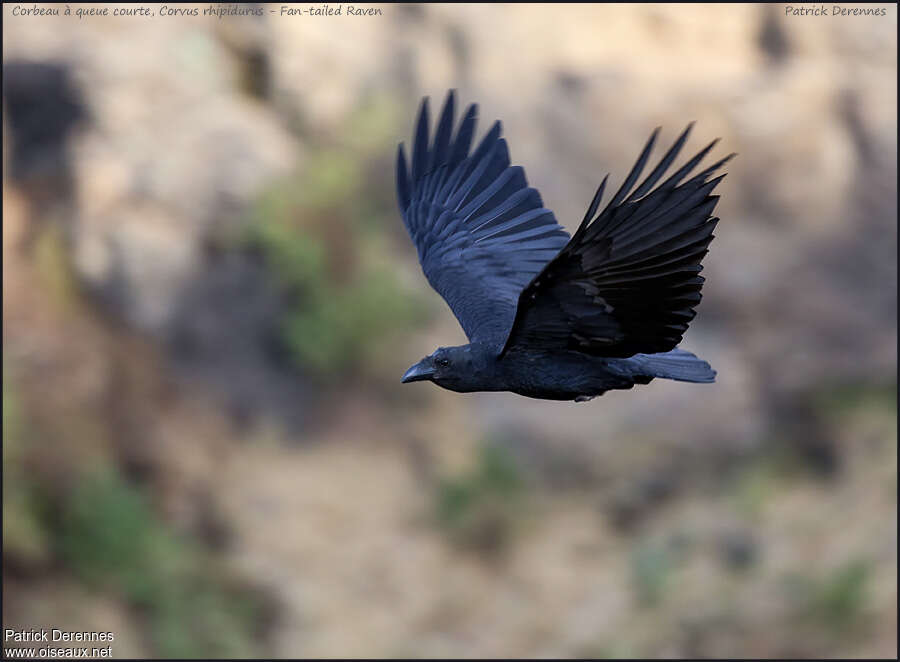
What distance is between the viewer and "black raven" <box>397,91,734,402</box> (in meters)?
3.68

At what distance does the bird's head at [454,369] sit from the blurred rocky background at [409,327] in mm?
5096

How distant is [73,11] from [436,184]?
6542mm

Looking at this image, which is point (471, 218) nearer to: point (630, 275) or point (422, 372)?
point (422, 372)

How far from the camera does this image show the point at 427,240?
18.3 feet

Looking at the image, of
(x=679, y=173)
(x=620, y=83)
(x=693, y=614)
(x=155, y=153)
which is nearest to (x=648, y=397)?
(x=693, y=614)

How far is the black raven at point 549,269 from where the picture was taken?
3684mm

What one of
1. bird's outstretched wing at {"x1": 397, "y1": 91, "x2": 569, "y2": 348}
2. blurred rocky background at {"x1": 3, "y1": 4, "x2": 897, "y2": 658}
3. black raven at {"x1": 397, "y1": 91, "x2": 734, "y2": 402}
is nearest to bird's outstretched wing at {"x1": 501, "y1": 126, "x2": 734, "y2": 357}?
black raven at {"x1": 397, "y1": 91, "x2": 734, "y2": 402}

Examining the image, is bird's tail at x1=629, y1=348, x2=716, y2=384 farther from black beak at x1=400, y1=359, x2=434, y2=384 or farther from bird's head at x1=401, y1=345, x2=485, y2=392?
black beak at x1=400, y1=359, x2=434, y2=384

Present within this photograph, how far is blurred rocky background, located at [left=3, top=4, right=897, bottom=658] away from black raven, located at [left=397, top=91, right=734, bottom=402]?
4.63m

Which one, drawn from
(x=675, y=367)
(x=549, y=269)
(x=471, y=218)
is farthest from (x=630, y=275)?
(x=471, y=218)

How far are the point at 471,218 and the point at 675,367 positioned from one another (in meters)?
1.46

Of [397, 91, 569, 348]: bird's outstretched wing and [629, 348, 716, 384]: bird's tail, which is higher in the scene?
[397, 91, 569, 348]: bird's outstretched wing

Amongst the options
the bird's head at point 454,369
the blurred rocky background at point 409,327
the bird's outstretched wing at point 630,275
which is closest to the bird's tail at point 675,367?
the bird's outstretched wing at point 630,275

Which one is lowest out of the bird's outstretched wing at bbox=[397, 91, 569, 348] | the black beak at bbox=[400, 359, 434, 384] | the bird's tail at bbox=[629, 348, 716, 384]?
the bird's tail at bbox=[629, 348, 716, 384]
